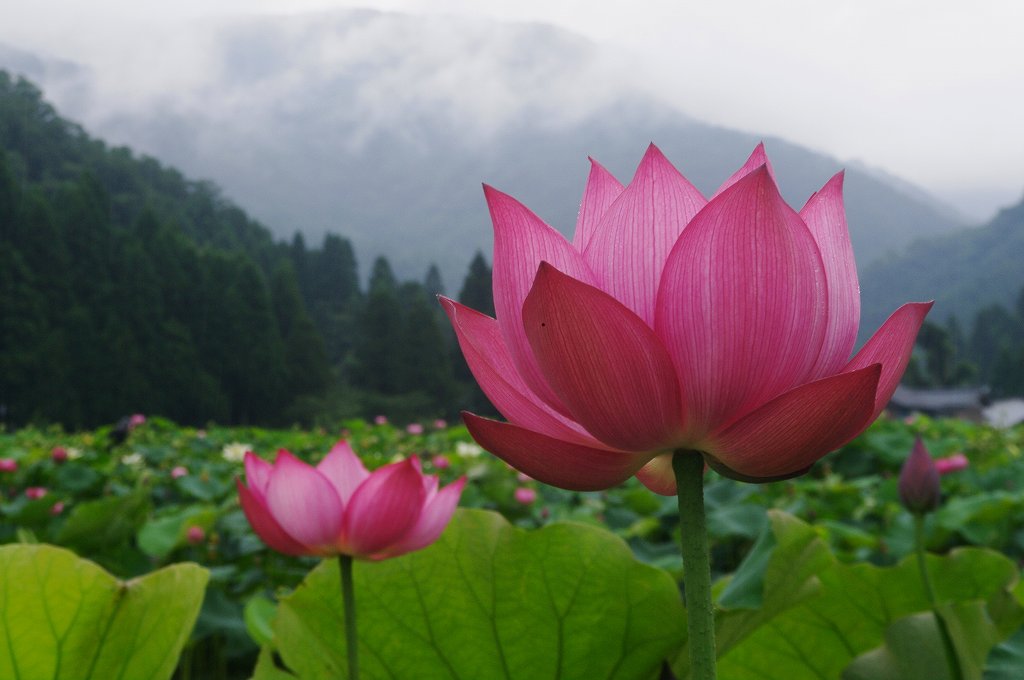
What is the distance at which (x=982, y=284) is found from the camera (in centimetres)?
5800

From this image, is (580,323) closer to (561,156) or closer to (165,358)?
(165,358)

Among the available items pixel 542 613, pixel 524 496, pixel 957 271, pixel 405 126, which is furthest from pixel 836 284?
pixel 405 126

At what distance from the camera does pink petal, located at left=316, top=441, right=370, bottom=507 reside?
54 centimetres

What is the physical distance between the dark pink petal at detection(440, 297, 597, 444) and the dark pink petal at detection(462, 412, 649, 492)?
0.02 meters

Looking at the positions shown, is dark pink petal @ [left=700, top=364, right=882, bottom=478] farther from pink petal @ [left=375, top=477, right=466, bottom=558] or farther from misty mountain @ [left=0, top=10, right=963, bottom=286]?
misty mountain @ [left=0, top=10, right=963, bottom=286]

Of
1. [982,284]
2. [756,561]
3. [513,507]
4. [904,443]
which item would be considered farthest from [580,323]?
[982,284]

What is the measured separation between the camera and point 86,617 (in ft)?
1.56

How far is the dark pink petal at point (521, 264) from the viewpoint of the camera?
0.29 metres

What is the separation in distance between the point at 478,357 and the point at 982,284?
66.4 metres

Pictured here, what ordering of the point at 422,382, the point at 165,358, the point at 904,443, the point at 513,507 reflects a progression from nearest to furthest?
the point at 513,507 < the point at 904,443 < the point at 165,358 < the point at 422,382

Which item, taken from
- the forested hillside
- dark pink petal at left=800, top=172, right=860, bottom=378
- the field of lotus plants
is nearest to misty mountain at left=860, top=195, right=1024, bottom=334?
the forested hillside

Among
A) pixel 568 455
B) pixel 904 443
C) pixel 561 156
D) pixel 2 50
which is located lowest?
pixel 904 443

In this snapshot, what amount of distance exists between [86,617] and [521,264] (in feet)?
1.17

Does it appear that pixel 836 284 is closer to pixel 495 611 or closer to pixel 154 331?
pixel 495 611
